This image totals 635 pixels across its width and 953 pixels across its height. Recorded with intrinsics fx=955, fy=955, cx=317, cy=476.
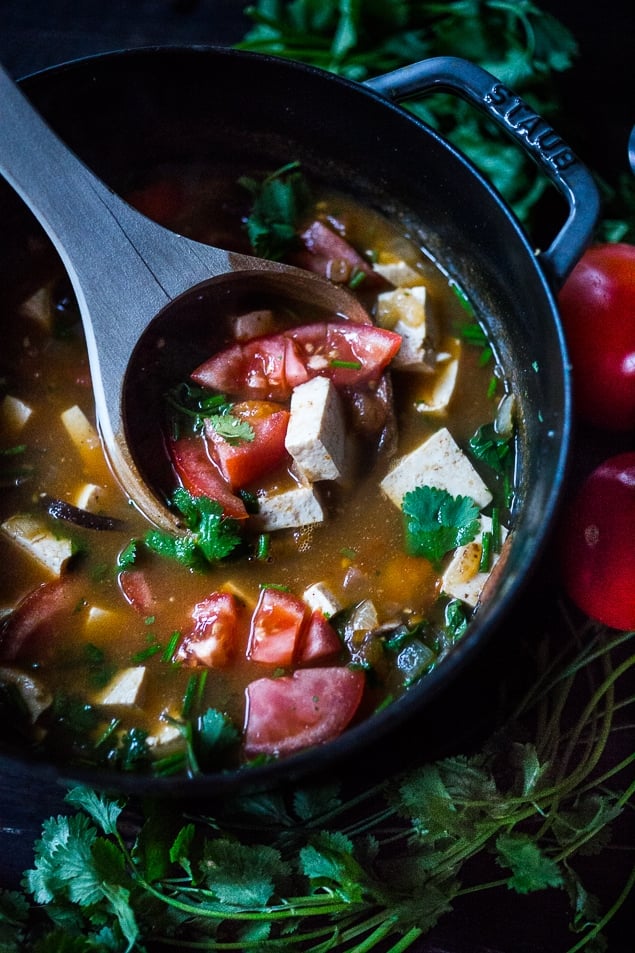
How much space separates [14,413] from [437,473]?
1.15 metres

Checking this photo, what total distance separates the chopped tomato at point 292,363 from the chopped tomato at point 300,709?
0.77m

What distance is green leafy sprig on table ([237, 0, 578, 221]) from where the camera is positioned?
2791 millimetres

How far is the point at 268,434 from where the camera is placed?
97.5 inches

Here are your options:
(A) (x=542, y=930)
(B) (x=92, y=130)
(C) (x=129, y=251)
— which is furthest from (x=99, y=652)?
(B) (x=92, y=130)

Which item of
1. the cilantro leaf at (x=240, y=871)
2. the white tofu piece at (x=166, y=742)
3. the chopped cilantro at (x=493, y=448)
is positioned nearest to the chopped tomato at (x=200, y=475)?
the white tofu piece at (x=166, y=742)

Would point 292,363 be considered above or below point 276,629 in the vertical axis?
above

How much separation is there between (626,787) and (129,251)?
184 centimetres

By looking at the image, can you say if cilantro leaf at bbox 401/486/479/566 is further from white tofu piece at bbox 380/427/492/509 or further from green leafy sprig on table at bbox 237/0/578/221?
green leafy sprig on table at bbox 237/0/578/221

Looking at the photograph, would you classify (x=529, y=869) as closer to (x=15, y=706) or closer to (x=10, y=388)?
(x=15, y=706)

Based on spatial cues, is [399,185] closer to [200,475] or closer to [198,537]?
[200,475]

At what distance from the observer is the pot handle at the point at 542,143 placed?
7.20 ft

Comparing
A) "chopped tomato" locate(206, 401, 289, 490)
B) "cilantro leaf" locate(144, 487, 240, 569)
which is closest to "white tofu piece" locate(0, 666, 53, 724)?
"cilantro leaf" locate(144, 487, 240, 569)

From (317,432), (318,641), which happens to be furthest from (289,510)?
(318,641)

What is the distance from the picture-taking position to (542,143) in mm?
2236
